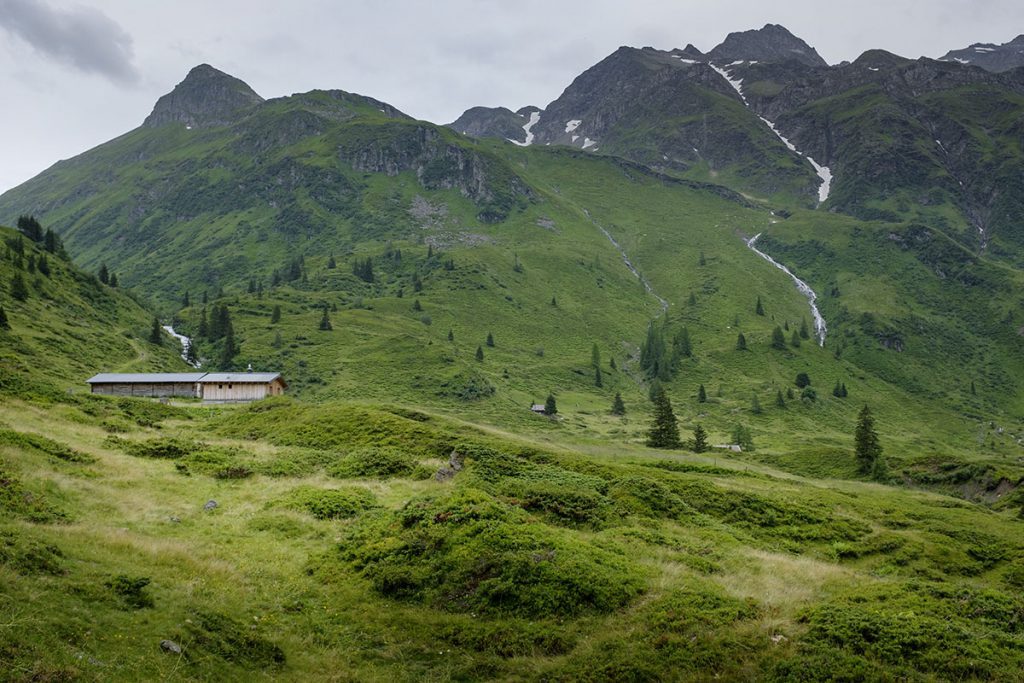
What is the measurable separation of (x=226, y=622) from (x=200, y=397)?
3081 inches

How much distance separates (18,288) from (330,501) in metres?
104

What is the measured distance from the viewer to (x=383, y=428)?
43.7 metres

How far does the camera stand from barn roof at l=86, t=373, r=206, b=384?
3061 inches

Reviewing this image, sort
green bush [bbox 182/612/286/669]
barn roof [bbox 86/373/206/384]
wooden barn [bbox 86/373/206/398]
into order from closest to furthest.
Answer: green bush [bbox 182/612/286/669]
barn roof [bbox 86/373/206/384]
wooden barn [bbox 86/373/206/398]

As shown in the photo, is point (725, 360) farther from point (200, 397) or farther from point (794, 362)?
point (200, 397)

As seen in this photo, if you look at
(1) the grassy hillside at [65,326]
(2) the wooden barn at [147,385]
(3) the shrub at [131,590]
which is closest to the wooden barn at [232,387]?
(2) the wooden barn at [147,385]

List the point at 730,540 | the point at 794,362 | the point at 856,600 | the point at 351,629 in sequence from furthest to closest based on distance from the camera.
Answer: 1. the point at 794,362
2. the point at 730,540
3. the point at 856,600
4. the point at 351,629

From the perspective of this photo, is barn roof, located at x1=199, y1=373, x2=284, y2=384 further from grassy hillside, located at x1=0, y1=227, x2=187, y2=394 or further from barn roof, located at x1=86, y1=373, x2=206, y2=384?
grassy hillside, located at x1=0, y1=227, x2=187, y2=394

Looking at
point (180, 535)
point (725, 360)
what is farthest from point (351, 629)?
point (725, 360)

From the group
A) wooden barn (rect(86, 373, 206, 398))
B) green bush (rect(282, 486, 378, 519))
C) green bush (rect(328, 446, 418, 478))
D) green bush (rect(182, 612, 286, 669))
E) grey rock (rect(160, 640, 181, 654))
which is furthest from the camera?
wooden barn (rect(86, 373, 206, 398))

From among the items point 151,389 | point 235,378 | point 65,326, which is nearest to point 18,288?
point 65,326

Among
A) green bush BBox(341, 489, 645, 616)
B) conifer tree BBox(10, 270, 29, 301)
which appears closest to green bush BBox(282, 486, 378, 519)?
green bush BBox(341, 489, 645, 616)

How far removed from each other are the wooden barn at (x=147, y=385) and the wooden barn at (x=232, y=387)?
5.06 feet

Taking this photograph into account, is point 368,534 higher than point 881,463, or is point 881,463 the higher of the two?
point 368,534
